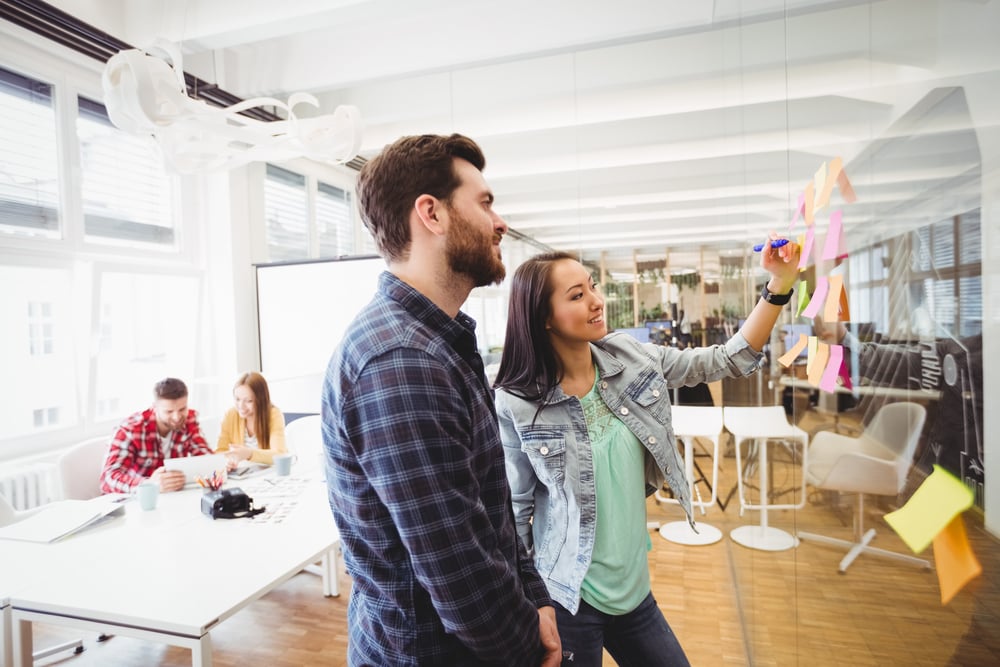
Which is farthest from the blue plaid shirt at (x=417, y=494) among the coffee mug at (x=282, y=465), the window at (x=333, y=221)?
the window at (x=333, y=221)

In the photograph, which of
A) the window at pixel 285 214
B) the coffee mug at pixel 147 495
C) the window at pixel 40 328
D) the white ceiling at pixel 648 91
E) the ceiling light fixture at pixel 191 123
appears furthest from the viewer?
the window at pixel 285 214

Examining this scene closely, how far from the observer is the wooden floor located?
52 cm

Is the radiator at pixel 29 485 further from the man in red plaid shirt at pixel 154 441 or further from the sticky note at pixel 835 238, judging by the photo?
the sticky note at pixel 835 238

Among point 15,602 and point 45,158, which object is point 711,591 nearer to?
point 15,602

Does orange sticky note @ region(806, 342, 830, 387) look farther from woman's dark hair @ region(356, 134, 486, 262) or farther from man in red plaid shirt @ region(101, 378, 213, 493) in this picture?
man in red plaid shirt @ region(101, 378, 213, 493)

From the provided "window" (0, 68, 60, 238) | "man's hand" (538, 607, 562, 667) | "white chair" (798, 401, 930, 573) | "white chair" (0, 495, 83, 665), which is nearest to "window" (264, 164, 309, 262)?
"window" (0, 68, 60, 238)

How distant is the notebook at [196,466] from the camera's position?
8.30ft

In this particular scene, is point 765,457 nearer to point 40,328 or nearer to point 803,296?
point 803,296

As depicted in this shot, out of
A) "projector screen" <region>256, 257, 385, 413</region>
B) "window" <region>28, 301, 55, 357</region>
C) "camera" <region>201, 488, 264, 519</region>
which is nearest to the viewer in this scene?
"camera" <region>201, 488, 264, 519</region>

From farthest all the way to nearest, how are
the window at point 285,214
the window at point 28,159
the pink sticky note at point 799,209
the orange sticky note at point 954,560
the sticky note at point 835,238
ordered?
the window at point 285,214
the window at point 28,159
the pink sticky note at point 799,209
the sticky note at point 835,238
the orange sticky note at point 954,560

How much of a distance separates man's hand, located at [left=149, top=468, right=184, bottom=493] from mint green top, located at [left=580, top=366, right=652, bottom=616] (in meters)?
2.09

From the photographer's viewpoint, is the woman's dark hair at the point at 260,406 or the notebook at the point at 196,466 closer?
the notebook at the point at 196,466

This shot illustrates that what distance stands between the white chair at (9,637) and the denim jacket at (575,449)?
1.46 metres

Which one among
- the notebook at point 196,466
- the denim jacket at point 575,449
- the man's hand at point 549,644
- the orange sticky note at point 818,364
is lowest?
the notebook at point 196,466
